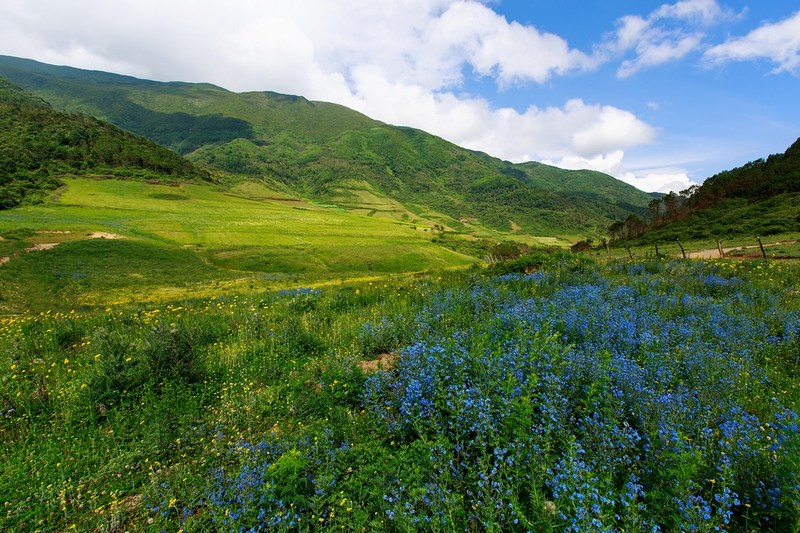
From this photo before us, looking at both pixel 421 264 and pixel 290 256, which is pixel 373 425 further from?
pixel 421 264

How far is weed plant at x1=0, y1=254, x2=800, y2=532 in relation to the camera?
3.23 metres

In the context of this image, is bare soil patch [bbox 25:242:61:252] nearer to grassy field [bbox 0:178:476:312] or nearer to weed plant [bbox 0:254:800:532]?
grassy field [bbox 0:178:476:312]

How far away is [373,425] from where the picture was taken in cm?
477

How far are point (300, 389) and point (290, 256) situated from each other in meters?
57.8

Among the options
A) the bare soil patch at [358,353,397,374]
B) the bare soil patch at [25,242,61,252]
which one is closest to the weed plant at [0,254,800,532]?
the bare soil patch at [358,353,397,374]

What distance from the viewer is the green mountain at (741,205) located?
43.4 metres

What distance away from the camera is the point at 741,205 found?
59.5 m

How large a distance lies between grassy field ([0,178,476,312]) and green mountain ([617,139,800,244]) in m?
43.3

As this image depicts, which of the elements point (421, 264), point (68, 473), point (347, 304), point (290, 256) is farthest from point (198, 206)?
point (68, 473)

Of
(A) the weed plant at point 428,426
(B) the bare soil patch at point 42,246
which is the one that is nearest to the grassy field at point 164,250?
(B) the bare soil patch at point 42,246

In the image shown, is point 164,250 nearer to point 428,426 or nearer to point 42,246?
point 42,246

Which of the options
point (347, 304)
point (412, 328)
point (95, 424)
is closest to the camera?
point (95, 424)

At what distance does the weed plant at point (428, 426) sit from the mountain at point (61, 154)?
107356 mm

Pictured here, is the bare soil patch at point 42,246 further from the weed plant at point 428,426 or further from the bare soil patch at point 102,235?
the weed plant at point 428,426
